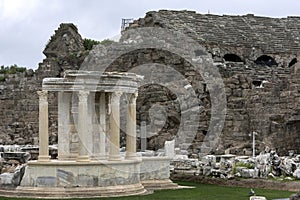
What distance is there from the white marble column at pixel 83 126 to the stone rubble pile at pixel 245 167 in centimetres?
543

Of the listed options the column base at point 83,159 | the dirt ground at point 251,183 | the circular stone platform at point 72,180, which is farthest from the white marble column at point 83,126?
the dirt ground at point 251,183

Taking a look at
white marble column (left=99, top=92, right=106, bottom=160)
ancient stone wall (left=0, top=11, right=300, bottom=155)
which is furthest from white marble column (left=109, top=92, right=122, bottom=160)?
ancient stone wall (left=0, top=11, right=300, bottom=155)

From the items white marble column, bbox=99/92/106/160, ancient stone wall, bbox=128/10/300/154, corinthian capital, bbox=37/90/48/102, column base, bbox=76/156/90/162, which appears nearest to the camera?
column base, bbox=76/156/90/162

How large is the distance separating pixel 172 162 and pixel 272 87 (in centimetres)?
1003

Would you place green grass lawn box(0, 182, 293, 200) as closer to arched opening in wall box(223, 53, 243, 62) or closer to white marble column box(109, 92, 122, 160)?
white marble column box(109, 92, 122, 160)

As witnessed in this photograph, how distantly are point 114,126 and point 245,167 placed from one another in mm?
5225

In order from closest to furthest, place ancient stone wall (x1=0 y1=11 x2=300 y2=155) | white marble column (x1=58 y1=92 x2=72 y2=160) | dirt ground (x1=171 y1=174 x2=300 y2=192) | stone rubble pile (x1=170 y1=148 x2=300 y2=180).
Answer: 1. dirt ground (x1=171 y1=174 x2=300 y2=192)
2. white marble column (x1=58 y1=92 x2=72 y2=160)
3. stone rubble pile (x1=170 y1=148 x2=300 y2=180)
4. ancient stone wall (x1=0 y1=11 x2=300 y2=155)

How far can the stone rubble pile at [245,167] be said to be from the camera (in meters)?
25.4

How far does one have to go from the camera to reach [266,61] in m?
50.4

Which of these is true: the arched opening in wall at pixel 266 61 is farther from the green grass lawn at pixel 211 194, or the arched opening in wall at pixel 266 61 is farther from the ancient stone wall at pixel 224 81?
the green grass lawn at pixel 211 194

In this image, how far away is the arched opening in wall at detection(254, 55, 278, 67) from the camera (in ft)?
163

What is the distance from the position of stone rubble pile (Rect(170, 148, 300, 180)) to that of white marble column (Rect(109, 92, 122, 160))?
15.5 ft

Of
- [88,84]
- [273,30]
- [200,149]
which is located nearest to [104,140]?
[88,84]

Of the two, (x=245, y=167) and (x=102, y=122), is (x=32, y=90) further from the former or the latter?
(x=102, y=122)
